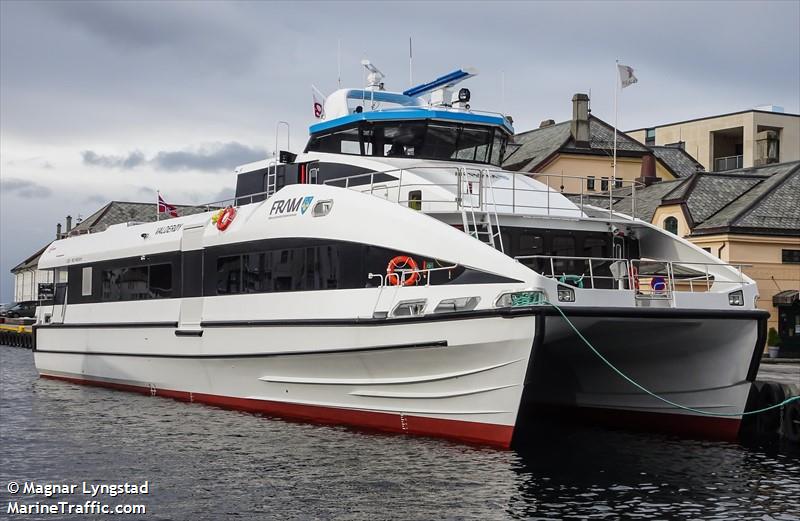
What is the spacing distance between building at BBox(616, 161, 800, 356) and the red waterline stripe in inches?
826

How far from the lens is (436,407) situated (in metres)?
14.5

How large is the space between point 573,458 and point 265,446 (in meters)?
4.45

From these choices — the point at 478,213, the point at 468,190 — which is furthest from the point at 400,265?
the point at 468,190

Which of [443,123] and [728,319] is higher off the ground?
[443,123]

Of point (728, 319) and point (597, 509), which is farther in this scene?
point (728, 319)

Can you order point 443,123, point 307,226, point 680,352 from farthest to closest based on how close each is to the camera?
point 443,123, point 307,226, point 680,352

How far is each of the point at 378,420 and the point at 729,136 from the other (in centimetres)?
4779

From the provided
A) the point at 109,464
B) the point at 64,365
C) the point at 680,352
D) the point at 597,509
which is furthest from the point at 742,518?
the point at 64,365

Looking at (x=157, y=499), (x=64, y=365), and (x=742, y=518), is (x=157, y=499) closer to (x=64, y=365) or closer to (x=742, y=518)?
(x=742, y=518)

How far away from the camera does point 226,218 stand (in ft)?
61.4

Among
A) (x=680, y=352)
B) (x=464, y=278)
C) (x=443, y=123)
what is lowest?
(x=680, y=352)

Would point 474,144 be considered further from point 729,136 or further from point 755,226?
point 729,136

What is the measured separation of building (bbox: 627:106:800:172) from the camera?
5359 cm

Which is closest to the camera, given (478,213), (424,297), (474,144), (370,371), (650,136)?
(424,297)
